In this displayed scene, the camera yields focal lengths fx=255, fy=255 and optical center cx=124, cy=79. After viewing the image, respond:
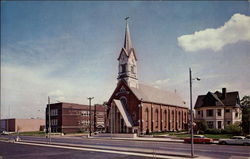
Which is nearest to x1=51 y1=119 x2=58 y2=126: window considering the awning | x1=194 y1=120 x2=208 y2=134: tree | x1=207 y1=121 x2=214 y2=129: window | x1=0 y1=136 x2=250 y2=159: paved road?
the awning

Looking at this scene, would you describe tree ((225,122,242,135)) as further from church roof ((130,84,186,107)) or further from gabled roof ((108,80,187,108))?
church roof ((130,84,186,107))

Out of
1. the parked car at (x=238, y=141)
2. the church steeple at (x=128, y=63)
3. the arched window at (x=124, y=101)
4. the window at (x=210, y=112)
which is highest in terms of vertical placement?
the church steeple at (x=128, y=63)

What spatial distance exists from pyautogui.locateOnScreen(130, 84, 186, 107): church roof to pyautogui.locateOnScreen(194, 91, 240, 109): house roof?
12.2 meters

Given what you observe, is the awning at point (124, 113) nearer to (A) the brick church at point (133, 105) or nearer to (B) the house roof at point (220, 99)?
(A) the brick church at point (133, 105)

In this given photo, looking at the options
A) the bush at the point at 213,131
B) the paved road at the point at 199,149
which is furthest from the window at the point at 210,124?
the paved road at the point at 199,149

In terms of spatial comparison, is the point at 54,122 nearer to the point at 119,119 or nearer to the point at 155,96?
the point at 119,119

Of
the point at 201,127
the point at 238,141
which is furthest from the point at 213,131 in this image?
the point at 238,141

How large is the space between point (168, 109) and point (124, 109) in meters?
15.8

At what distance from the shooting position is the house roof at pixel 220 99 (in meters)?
53.9

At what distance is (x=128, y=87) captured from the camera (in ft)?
198

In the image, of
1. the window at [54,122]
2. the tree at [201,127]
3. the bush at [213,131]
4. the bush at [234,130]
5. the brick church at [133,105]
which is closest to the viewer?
the bush at [234,130]

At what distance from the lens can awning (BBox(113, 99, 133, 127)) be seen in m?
56.9

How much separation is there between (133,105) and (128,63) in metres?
10.8

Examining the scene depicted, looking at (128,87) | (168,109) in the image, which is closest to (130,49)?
(128,87)
